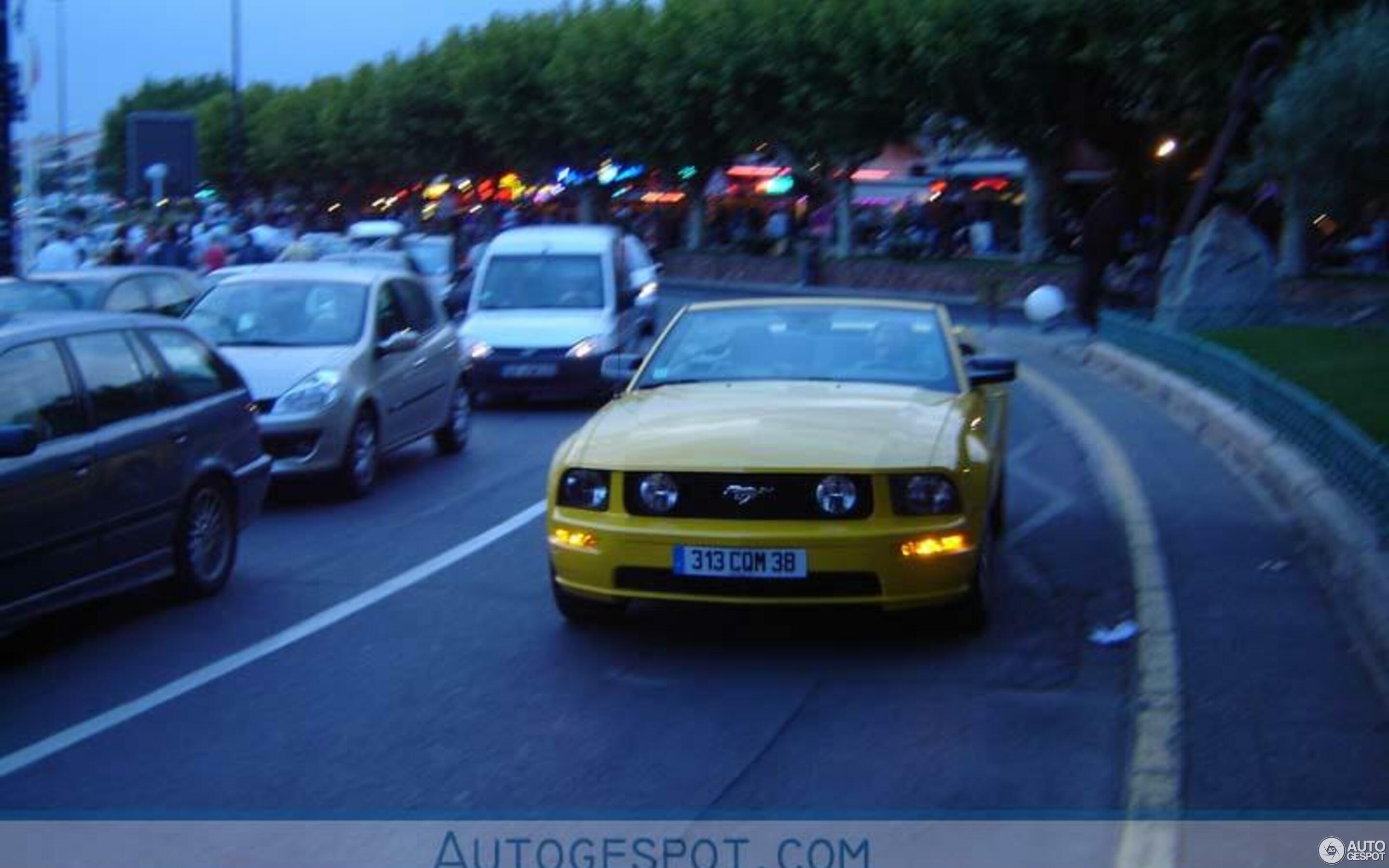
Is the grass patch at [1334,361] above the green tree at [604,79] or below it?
→ below

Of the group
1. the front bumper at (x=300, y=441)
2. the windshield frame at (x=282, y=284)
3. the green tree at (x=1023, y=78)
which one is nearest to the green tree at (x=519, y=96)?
the green tree at (x=1023, y=78)

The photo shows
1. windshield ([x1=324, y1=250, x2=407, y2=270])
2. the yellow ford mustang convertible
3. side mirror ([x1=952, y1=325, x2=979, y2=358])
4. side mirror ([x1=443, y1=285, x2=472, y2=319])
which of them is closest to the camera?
the yellow ford mustang convertible

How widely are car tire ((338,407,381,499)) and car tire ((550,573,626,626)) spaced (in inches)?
192

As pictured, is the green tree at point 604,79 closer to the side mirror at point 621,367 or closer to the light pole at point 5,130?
the light pole at point 5,130

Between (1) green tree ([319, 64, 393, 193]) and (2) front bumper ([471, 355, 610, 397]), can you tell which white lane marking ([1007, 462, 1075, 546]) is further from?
(1) green tree ([319, 64, 393, 193])

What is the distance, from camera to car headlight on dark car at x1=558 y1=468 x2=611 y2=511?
26.5 feet

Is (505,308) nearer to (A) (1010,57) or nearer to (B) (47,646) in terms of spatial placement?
(B) (47,646)

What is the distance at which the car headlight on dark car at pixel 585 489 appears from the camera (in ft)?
26.5

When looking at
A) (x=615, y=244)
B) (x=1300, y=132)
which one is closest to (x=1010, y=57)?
(x=615, y=244)

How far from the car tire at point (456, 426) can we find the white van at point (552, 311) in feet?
8.03

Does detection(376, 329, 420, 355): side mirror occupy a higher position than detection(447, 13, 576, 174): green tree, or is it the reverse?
detection(447, 13, 576, 174): green tree

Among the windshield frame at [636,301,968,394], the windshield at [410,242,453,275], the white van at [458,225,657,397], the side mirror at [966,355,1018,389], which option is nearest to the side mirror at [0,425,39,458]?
the windshield frame at [636,301,968,394]

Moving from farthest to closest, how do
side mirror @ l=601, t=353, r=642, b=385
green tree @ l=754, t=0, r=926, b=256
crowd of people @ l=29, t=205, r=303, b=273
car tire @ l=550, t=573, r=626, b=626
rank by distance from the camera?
green tree @ l=754, t=0, r=926, b=256 → crowd of people @ l=29, t=205, r=303, b=273 → side mirror @ l=601, t=353, r=642, b=385 → car tire @ l=550, t=573, r=626, b=626

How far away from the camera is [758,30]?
44438 mm
